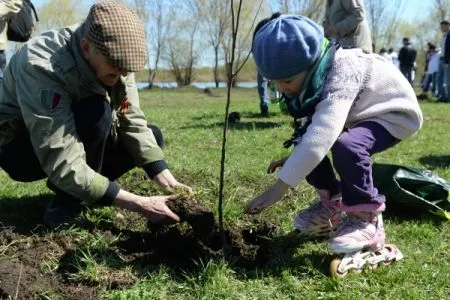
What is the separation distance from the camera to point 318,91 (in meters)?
2.28

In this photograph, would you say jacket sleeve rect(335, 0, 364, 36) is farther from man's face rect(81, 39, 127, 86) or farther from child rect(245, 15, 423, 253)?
man's face rect(81, 39, 127, 86)

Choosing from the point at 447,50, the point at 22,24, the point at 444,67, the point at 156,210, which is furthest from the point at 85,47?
the point at 444,67

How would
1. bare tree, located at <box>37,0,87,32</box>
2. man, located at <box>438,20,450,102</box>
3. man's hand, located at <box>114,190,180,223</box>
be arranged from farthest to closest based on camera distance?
bare tree, located at <box>37,0,87,32</box>
man, located at <box>438,20,450,102</box>
man's hand, located at <box>114,190,180,223</box>

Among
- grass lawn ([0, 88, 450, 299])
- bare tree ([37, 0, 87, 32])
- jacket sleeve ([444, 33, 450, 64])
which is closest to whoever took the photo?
grass lawn ([0, 88, 450, 299])

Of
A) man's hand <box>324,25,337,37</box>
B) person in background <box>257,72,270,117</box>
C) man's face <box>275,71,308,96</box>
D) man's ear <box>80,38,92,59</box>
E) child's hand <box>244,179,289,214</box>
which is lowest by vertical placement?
person in background <box>257,72,270,117</box>

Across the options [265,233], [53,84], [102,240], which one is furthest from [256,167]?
[53,84]

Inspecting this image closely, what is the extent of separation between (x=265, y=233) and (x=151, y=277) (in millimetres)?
766

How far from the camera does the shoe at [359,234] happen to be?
2.33 meters

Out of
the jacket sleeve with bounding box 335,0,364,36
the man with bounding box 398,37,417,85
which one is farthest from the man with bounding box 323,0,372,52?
the man with bounding box 398,37,417,85

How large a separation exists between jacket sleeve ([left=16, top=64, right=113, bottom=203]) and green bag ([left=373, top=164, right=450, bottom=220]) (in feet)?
5.57

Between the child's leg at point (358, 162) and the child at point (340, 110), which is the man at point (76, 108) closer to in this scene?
the child at point (340, 110)

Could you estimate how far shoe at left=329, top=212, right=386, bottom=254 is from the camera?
2334 mm

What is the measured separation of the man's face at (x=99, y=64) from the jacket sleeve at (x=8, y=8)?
7.62 ft

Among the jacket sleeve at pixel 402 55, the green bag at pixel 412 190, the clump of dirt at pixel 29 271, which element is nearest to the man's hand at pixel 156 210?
the clump of dirt at pixel 29 271
